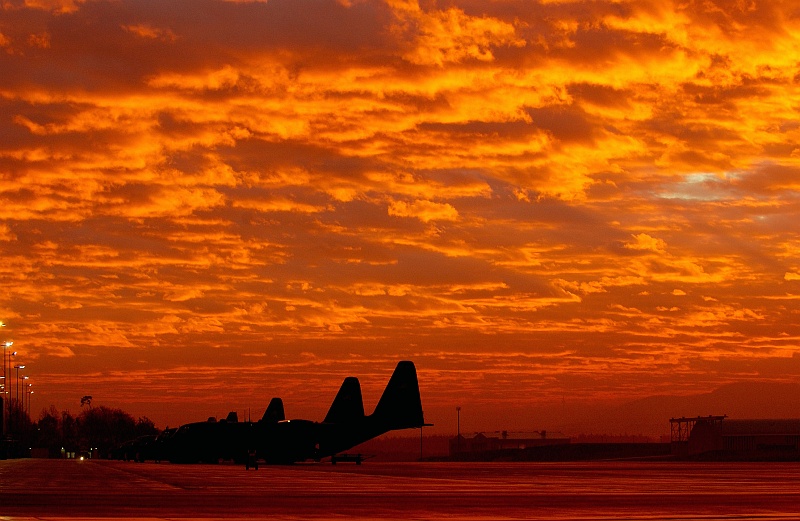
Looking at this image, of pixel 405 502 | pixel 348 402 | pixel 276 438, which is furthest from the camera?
pixel 348 402

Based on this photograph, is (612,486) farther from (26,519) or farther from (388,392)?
(388,392)

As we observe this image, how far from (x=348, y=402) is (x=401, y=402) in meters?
9.92

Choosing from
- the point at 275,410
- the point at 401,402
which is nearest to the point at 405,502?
the point at 401,402

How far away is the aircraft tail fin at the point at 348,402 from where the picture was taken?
370 ft

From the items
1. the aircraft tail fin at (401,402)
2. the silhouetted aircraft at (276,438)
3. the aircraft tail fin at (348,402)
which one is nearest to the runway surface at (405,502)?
the silhouetted aircraft at (276,438)

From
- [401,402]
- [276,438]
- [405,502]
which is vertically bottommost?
[405,502]

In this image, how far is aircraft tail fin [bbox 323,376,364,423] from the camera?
113m

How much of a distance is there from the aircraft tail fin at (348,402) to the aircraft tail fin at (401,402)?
7981 mm

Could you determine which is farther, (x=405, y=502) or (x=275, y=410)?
(x=275, y=410)

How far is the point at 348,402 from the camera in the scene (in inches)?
4451

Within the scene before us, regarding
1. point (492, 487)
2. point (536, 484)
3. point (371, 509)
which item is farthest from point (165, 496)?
point (536, 484)

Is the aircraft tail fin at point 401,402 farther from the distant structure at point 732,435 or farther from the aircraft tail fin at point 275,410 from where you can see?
the distant structure at point 732,435

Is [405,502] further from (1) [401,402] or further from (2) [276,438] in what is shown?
(1) [401,402]

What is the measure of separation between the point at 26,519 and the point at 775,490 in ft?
90.8
